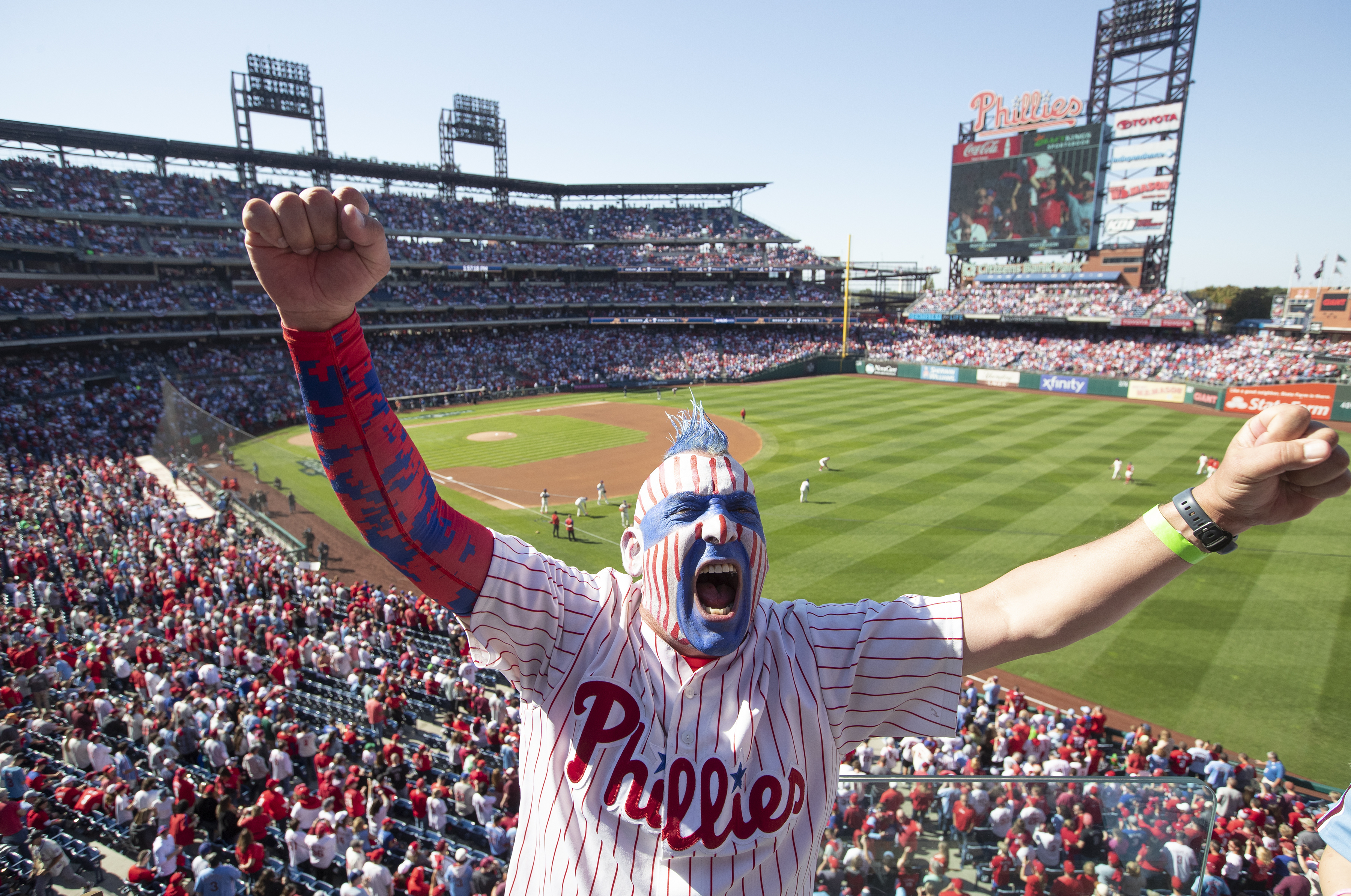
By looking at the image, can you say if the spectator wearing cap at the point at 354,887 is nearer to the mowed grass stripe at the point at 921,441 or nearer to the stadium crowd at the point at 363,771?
the stadium crowd at the point at 363,771

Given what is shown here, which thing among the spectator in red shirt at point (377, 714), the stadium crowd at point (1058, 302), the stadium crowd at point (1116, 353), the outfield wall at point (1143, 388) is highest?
the stadium crowd at point (1058, 302)

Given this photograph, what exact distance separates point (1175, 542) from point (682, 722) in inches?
55.7

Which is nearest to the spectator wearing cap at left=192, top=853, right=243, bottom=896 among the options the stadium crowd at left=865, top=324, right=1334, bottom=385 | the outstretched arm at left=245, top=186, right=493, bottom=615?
the outstretched arm at left=245, top=186, right=493, bottom=615

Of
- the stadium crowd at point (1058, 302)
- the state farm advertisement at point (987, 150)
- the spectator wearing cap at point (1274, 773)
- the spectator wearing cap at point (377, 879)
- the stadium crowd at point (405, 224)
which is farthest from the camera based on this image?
the state farm advertisement at point (987, 150)

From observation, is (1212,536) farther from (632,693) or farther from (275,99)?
(275,99)

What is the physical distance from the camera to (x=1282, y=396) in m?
33.7

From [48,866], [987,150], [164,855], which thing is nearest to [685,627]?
[164,855]

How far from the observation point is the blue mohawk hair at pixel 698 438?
Result: 7.81 feet

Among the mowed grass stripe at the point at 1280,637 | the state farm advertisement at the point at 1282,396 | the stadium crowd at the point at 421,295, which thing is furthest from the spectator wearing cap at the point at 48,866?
the state farm advertisement at the point at 1282,396

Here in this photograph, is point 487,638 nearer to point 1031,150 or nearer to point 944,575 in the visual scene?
point 944,575

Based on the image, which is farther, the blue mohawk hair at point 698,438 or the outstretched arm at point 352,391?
the blue mohawk hair at point 698,438

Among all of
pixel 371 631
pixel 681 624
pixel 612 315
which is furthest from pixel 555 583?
pixel 612 315

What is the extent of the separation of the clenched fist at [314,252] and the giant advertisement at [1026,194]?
64799 mm

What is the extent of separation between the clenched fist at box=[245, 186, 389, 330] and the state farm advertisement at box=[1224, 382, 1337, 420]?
41670mm
